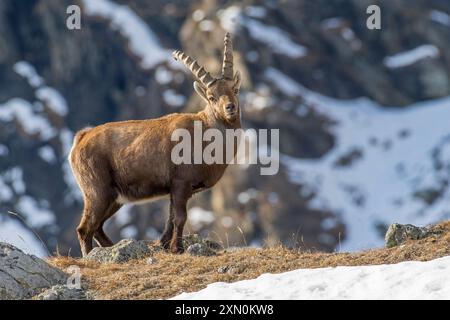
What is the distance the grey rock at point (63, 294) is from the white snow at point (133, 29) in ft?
548

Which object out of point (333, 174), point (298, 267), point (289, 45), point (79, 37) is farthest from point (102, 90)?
A: point (298, 267)

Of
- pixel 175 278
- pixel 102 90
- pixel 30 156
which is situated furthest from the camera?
pixel 102 90

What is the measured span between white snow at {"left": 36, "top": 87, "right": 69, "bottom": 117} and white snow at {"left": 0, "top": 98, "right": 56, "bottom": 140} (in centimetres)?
319

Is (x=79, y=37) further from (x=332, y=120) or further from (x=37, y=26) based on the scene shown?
(x=332, y=120)

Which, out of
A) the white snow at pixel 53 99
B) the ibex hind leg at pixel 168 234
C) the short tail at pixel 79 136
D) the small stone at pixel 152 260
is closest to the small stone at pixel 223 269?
the small stone at pixel 152 260

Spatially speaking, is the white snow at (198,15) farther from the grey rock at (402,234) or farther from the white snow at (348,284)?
the white snow at (348,284)

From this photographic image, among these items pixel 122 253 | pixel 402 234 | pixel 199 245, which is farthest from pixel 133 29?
pixel 402 234

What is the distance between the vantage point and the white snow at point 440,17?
582 ft

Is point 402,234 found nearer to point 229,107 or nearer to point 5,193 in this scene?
point 229,107

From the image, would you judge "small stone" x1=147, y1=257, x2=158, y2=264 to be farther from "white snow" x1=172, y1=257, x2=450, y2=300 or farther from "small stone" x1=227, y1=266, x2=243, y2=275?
Result: "white snow" x1=172, y1=257, x2=450, y2=300

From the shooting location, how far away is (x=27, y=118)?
177m

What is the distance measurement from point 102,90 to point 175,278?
171835 mm

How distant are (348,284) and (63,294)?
13.9ft

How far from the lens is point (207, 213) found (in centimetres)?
14888
